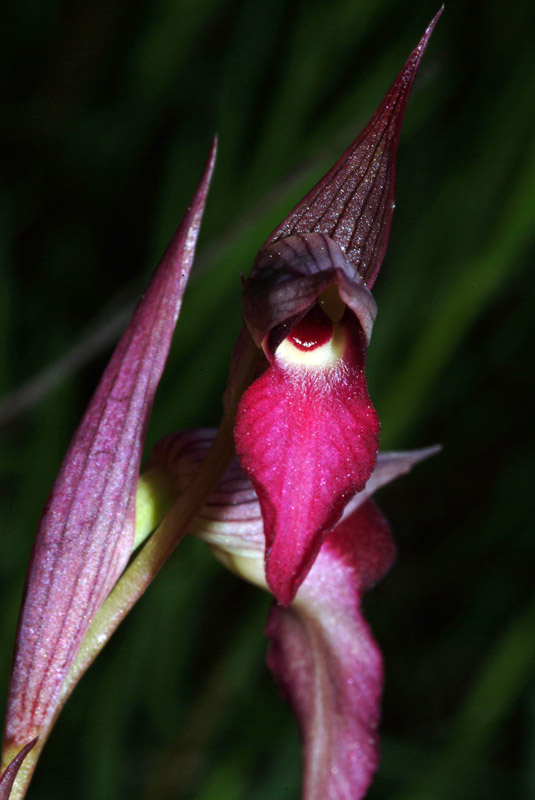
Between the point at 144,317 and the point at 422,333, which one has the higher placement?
the point at 144,317

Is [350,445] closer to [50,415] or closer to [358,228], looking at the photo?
[358,228]

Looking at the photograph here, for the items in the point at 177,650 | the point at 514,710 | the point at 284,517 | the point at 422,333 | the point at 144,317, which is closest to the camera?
the point at 284,517

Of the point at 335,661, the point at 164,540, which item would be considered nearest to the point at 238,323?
the point at 335,661

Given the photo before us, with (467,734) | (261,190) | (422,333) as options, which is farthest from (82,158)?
(467,734)

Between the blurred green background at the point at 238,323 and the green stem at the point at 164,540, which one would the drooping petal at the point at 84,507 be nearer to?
the green stem at the point at 164,540

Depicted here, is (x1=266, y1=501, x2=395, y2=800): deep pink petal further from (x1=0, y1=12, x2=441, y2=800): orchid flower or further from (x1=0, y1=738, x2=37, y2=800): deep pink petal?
(x1=0, y1=738, x2=37, y2=800): deep pink petal

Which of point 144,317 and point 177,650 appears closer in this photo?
point 144,317
